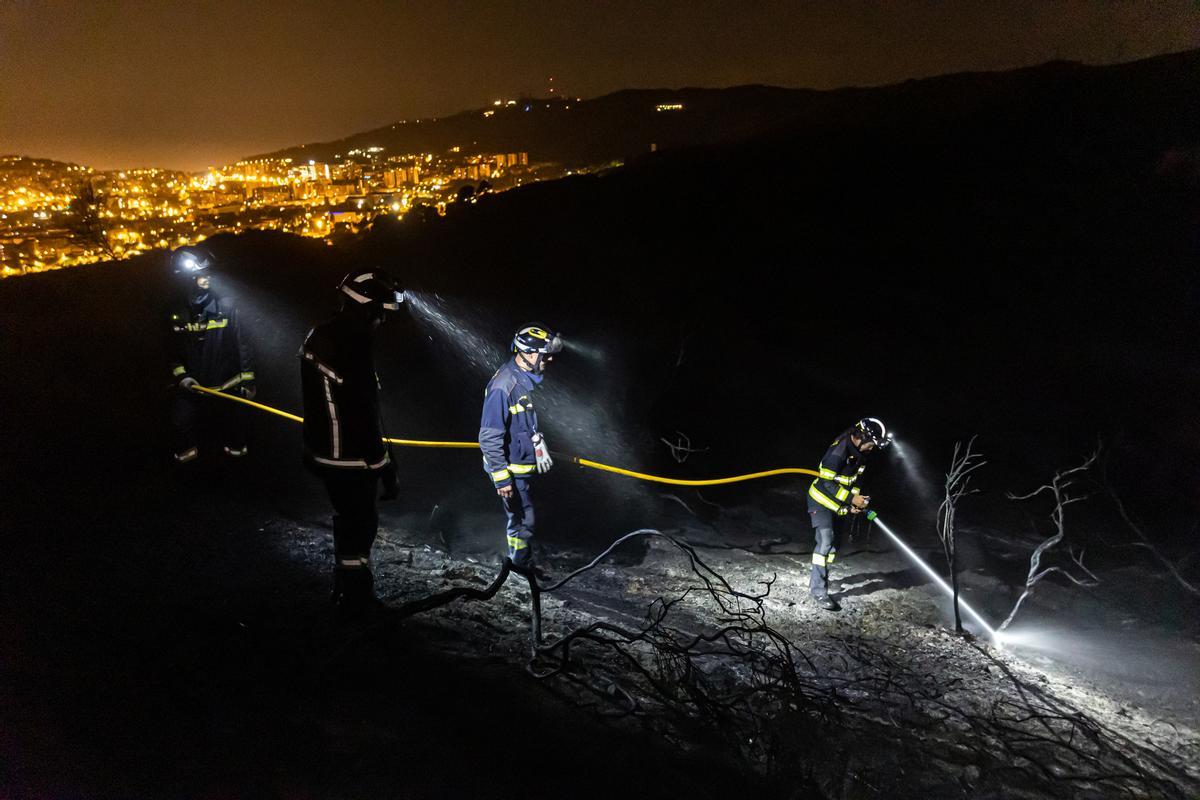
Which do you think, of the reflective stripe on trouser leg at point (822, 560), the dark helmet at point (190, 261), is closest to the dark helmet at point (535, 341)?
the reflective stripe on trouser leg at point (822, 560)

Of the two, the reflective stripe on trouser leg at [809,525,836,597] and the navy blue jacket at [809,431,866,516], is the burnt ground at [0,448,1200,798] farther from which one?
the navy blue jacket at [809,431,866,516]

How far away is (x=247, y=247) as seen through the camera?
16.5 m

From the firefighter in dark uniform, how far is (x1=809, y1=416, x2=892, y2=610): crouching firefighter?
7.55 metres

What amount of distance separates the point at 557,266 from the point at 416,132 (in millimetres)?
44412

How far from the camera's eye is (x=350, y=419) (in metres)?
4.36

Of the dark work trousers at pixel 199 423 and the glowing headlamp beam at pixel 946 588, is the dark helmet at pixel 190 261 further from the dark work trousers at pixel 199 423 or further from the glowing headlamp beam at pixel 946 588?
the glowing headlamp beam at pixel 946 588

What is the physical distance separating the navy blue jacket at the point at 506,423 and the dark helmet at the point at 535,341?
0.81 feet

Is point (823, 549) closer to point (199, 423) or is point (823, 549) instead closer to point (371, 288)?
point (371, 288)

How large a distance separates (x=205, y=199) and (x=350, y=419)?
4114cm

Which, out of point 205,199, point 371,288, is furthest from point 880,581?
point 205,199

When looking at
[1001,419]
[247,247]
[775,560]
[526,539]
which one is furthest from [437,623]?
[247,247]

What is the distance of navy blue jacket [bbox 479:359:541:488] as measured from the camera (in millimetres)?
6332

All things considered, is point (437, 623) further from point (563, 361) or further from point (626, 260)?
point (626, 260)

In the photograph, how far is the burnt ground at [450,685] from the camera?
2877 mm
